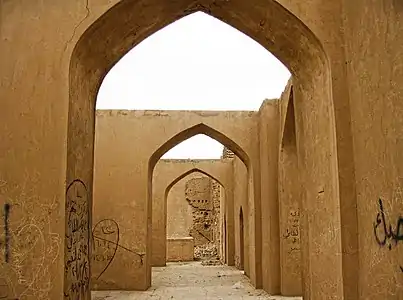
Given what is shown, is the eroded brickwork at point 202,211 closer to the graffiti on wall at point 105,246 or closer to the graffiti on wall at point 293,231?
the graffiti on wall at point 105,246

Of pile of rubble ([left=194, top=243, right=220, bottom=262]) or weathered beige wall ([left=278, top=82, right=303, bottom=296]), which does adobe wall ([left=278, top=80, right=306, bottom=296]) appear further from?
pile of rubble ([left=194, top=243, right=220, bottom=262])

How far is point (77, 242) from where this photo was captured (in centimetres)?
584

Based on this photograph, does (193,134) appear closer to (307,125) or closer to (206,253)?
(307,125)

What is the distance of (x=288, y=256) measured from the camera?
10.7 meters

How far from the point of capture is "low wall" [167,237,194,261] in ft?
76.4

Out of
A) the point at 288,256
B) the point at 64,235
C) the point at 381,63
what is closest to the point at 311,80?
the point at 381,63

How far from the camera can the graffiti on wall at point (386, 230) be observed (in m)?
4.16

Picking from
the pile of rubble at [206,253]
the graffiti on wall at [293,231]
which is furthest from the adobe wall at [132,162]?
the pile of rubble at [206,253]

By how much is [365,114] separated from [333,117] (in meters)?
0.49

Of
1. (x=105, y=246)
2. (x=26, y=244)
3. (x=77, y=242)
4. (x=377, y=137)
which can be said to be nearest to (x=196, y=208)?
(x=105, y=246)

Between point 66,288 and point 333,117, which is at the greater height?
point 333,117

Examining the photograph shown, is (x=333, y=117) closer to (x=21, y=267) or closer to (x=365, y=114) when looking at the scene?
(x=365, y=114)

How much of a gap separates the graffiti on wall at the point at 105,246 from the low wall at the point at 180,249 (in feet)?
37.5

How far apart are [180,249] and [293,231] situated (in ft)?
Answer: 43.7
